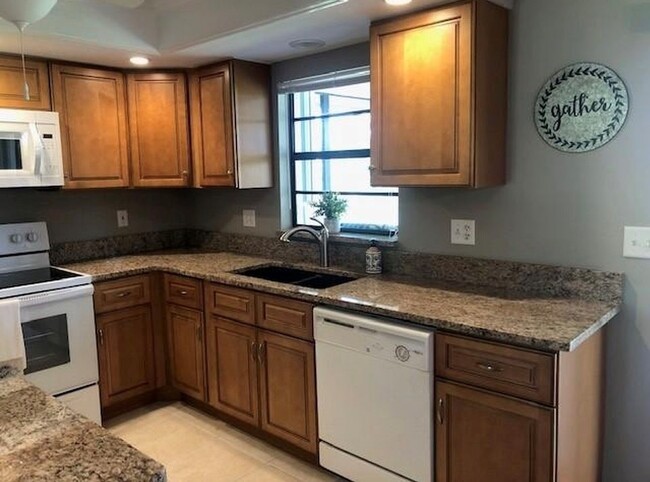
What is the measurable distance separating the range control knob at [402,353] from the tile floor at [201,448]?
83 centimetres

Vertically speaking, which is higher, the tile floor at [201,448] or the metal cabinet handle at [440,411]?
the metal cabinet handle at [440,411]

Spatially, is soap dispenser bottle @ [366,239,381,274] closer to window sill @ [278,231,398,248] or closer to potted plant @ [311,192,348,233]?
window sill @ [278,231,398,248]

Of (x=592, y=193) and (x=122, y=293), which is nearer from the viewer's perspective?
(x=592, y=193)

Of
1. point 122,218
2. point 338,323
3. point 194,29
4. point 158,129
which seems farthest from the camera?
point 122,218

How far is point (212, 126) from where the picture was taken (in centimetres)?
326

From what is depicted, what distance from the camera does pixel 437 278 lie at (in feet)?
8.45

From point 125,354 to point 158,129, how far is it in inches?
55.2

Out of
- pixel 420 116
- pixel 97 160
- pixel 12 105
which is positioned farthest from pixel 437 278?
pixel 12 105

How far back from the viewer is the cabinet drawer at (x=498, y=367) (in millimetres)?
1681

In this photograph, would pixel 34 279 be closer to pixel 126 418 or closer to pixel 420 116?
pixel 126 418

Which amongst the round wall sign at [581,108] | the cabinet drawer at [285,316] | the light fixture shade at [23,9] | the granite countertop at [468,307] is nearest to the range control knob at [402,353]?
the granite countertop at [468,307]

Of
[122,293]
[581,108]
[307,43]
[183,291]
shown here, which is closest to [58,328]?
[122,293]

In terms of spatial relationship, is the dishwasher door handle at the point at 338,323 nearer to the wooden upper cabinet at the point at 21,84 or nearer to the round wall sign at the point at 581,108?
the round wall sign at the point at 581,108

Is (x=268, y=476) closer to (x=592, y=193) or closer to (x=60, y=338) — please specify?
(x=60, y=338)
